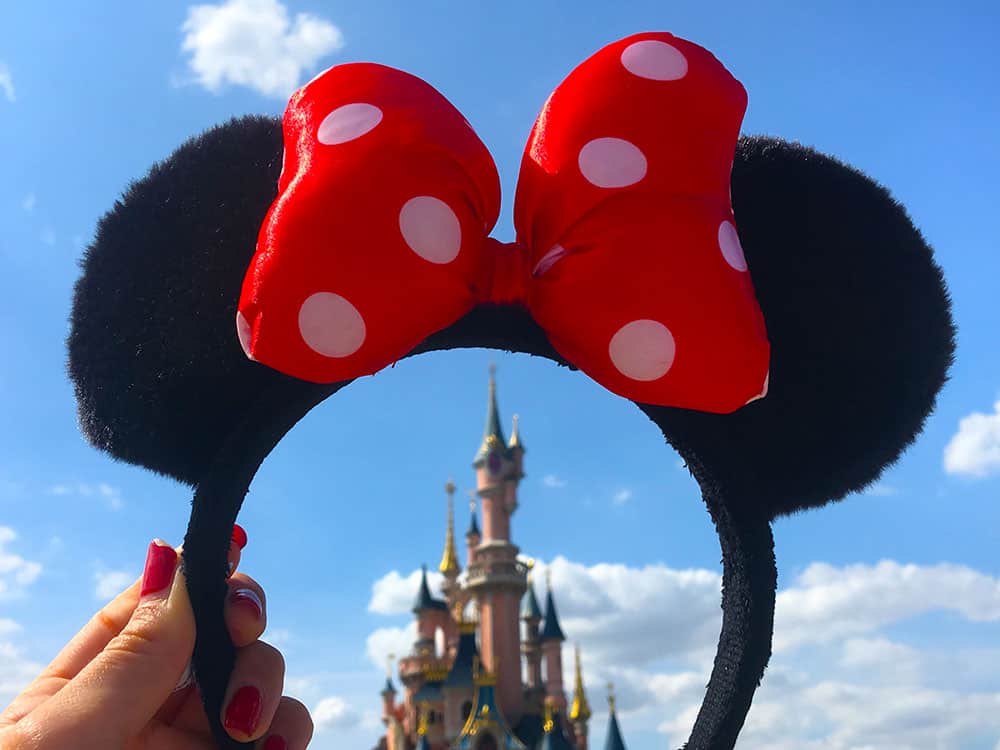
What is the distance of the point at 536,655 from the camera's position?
28781 mm

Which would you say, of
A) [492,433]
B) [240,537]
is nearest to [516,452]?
[492,433]

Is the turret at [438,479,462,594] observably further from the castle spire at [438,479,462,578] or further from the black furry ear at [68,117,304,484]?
the black furry ear at [68,117,304,484]

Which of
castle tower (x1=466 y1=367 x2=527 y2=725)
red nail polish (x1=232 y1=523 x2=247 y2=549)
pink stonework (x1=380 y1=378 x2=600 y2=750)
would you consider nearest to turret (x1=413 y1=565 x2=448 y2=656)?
pink stonework (x1=380 y1=378 x2=600 y2=750)

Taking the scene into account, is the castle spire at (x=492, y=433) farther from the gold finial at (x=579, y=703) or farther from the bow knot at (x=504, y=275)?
the bow knot at (x=504, y=275)

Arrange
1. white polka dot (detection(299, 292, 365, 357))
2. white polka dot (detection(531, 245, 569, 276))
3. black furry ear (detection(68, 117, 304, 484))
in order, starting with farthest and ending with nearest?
black furry ear (detection(68, 117, 304, 484))
white polka dot (detection(531, 245, 569, 276))
white polka dot (detection(299, 292, 365, 357))

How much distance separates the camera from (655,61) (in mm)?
1502

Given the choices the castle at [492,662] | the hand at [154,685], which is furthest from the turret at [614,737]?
the hand at [154,685]

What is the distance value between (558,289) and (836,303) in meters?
0.54

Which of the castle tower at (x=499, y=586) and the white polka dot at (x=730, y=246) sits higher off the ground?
the castle tower at (x=499, y=586)

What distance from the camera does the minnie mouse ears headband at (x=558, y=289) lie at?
136cm

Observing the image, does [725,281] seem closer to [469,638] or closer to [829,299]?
[829,299]

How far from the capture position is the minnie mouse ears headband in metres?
1.36

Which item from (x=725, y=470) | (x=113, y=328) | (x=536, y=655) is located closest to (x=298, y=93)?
(x=113, y=328)

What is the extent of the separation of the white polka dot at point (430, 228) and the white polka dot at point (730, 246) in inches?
15.9
